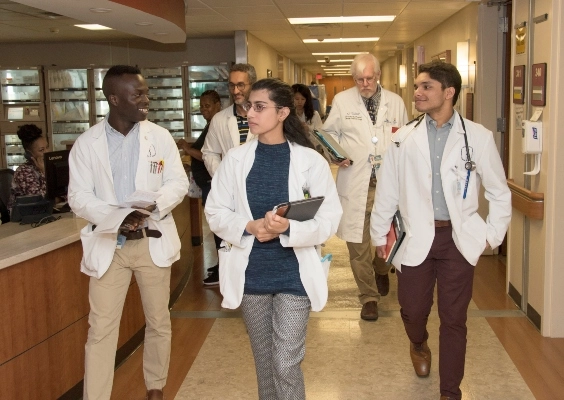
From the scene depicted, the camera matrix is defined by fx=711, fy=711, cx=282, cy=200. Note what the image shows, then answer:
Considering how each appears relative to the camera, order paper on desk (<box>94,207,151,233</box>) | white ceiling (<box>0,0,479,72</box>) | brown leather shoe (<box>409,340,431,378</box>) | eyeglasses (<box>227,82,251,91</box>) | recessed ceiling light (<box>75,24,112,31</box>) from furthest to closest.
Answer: recessed ceiling light (<box>75,24,112,31</box>) < white ceiling (<box>0,0,479,72</box>) < eyeglasses (<box>227,82,251,91</box>) < brown leather shoe (<box>409,340,431,378</box>) < paper on desk (<box>94,207,151,233</box>)

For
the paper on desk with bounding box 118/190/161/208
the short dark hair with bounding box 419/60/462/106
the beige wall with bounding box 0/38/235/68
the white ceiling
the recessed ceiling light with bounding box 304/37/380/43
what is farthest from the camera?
the recessed ceiling light with bounding box 304/37/380/43

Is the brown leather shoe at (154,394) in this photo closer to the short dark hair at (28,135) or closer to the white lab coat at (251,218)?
the white lab coat at (251,218)

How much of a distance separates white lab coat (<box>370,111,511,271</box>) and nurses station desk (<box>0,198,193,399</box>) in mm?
1787

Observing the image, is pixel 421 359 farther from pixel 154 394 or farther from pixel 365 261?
pixel 154 394

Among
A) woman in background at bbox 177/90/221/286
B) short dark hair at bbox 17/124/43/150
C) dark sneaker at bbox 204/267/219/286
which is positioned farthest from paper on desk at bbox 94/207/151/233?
dark sneaker at bbox 204/267/219/286

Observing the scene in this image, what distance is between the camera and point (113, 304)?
335 cm

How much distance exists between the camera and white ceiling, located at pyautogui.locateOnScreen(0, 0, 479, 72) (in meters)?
7.80

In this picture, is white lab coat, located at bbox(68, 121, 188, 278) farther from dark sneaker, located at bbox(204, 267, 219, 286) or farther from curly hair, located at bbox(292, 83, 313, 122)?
curly hair, located at bbox(292, 83, 313, 122)

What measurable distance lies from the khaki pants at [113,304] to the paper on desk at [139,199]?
9.8 inches

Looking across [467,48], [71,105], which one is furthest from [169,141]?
[71,105]

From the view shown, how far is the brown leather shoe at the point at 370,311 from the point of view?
5176 mm

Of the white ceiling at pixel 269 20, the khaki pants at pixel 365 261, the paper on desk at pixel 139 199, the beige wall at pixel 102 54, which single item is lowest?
the khaki pants at pixel 365 261

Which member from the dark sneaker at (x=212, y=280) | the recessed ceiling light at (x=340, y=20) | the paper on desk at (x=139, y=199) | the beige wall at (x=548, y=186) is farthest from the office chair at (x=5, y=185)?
the recessed ceiling light at (x=340, y=20)

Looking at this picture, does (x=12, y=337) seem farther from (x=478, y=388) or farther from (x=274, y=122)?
(x=478, y=388)
